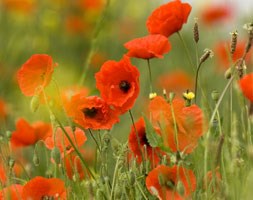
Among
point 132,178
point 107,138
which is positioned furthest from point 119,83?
point 132,178

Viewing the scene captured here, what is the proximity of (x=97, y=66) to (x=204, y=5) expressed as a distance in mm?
758

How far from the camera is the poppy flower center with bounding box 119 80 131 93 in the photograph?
190 cm

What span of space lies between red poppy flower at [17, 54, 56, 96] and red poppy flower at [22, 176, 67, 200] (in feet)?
0.75

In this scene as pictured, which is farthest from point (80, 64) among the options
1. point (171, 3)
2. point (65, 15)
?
point (171, 3)

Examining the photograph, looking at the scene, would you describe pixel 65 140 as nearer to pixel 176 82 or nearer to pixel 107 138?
pixel 107 138

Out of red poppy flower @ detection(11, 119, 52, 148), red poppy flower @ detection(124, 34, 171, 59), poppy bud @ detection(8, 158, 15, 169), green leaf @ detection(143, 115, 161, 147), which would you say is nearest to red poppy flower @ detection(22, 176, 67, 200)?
poppy bud @ detection(8, 158, 15, 169)

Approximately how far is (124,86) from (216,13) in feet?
9.61

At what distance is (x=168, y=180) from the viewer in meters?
1.75

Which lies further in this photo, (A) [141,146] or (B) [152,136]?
(A) [141,146]

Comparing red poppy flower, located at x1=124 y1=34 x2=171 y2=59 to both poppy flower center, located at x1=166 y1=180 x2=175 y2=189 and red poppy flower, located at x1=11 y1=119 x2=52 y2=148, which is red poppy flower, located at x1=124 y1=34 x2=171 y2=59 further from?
red poppy flower, located at x1=11 y1=119 x2=52 y2=148

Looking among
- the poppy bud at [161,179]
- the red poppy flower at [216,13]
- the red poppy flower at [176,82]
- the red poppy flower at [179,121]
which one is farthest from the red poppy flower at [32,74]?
the red poppy flower at [216,13]

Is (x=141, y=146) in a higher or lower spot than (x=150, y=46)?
lower

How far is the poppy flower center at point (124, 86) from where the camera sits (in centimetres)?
190

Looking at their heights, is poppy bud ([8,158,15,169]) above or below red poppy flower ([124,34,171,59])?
below
